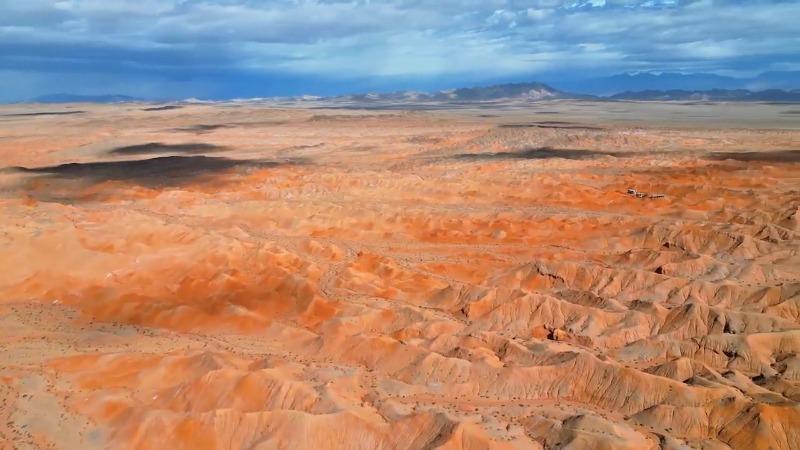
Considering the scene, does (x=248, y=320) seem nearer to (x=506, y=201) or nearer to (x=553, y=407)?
(x=553, y=407)

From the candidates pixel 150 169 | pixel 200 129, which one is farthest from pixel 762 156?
pixel 200 129

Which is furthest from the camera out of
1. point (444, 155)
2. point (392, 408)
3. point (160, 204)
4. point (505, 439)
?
point (444, 155)

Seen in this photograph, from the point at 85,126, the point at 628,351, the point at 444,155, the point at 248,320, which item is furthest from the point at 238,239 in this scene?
the point at 85,126

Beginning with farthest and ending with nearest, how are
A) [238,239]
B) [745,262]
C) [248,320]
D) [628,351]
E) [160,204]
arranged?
[160,204] → [238,239] → [745,262] → [248,320] → [628,351]

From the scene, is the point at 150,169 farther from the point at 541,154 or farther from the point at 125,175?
the point at 541,154

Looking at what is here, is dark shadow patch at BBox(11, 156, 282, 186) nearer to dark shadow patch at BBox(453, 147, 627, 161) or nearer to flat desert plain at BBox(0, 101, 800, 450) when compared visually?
flat desert plain at BBox(0, 101, 800, 450)

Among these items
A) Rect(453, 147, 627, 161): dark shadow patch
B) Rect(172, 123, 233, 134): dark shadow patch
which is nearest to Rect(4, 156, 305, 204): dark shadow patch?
Rect(453, 147, 627, 161): dark shadow patch

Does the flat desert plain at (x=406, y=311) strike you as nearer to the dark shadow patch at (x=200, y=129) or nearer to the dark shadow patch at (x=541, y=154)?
the dark shadow patch at (x=541, y=154)

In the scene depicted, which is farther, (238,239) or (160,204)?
(160,204)
